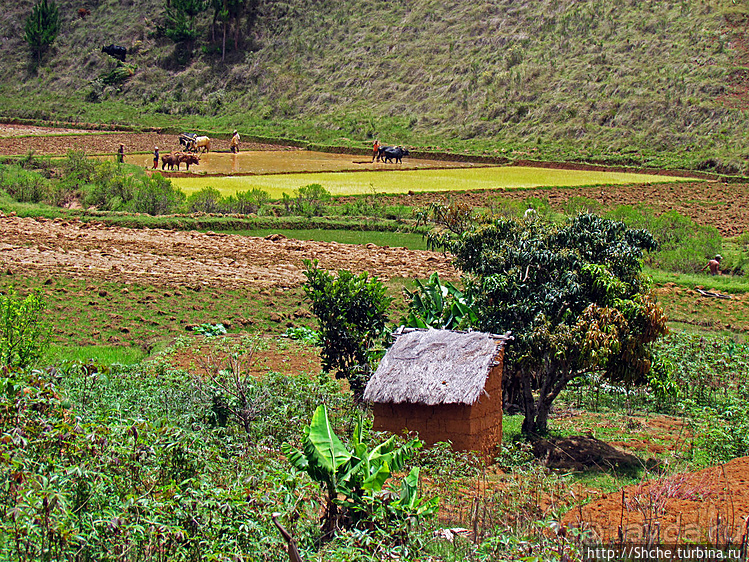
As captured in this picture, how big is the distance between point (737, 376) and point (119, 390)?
903 cm

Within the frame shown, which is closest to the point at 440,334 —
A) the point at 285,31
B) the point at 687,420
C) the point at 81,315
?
the point at 687,420

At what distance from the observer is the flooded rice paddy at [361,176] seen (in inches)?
1363

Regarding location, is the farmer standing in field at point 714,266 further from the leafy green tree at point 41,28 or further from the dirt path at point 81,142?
the leafy green tree at point 41,28

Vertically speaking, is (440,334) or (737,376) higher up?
(440,334)

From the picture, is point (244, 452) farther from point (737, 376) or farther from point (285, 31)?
point (285, 31)

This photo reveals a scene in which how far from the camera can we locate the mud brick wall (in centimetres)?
899

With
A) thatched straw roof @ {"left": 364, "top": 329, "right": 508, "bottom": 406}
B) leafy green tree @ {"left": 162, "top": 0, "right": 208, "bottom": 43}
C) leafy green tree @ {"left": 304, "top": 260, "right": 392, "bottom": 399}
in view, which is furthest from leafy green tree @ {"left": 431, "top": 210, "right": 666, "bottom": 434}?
leafy green tree @ {"left": 162, "top": 0, "right": 208, "bottom": 43}

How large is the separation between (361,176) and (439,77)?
2597 centimetres

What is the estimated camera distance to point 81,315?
15281 mm

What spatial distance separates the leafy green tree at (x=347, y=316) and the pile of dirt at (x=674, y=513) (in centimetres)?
485

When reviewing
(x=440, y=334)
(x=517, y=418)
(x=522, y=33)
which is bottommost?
(x=517, y=418)

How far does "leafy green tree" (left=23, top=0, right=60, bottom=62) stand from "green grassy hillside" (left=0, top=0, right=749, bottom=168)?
133 cm

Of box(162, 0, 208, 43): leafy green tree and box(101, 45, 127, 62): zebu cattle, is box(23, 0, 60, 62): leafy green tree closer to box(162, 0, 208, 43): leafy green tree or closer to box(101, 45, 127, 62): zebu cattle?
box(101, 45, 127, 62): zebu cattle

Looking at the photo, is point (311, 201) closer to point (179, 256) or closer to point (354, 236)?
point (354, 236)
